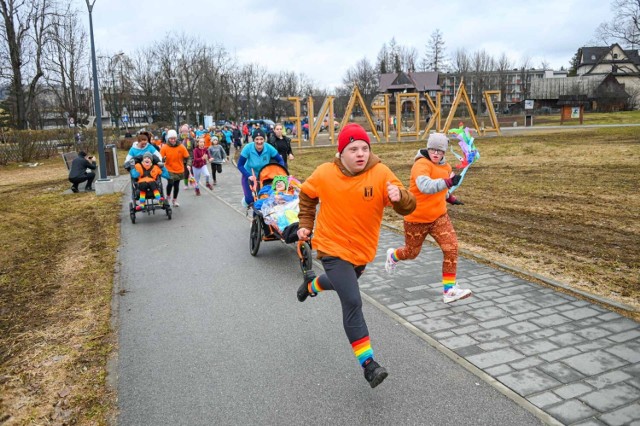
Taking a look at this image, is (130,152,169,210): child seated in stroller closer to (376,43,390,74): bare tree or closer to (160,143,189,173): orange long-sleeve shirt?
(160,143,189,173): orange long-sleeve shirt

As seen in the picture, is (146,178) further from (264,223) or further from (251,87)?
(251,87)

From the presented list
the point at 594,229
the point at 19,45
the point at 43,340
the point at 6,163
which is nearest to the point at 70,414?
the point at 43,340

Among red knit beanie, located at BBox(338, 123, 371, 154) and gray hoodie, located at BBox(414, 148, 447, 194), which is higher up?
red knit beanie, located at BBox(338, 123, 371, 154)

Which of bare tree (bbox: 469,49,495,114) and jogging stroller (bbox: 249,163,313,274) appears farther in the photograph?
bare tree (bbox: 469,49,495,114)

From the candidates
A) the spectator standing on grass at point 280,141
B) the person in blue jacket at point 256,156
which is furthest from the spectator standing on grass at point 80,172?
the person in blue jacket at point 256,156

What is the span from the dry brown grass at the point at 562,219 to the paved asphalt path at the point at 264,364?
8.30ft

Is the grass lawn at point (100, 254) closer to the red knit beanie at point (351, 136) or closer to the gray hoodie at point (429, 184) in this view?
the gray hoodie at point (429, 184)

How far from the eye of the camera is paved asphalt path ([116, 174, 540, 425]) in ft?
12.2

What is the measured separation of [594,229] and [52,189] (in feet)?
57.2

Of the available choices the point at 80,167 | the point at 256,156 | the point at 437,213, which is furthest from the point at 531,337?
the point at 80,167

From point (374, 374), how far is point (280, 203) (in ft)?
14.9

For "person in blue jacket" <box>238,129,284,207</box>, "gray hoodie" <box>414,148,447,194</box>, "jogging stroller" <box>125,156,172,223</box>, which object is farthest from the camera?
"jogging stroller" <box>125,156,172,223</box>

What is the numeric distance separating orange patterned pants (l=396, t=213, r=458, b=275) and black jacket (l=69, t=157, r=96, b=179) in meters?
14.4

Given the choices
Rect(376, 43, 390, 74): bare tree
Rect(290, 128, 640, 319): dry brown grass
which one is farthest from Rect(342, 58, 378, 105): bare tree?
Rect(290, 128, 640, 319): dry brown grass
